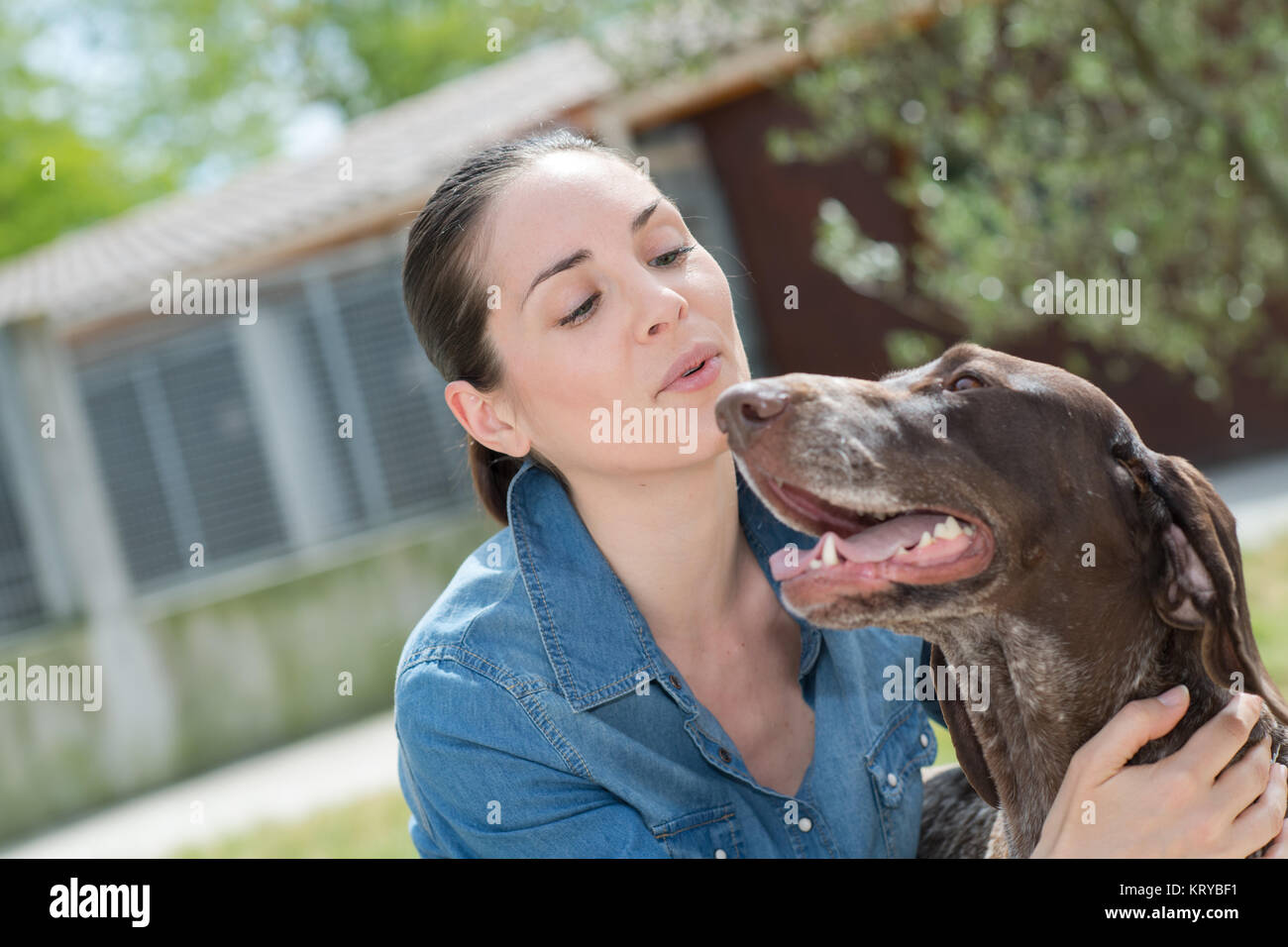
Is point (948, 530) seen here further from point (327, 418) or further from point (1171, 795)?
point (327, 418)

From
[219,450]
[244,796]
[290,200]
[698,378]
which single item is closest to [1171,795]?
[698,378]

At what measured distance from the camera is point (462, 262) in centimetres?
319

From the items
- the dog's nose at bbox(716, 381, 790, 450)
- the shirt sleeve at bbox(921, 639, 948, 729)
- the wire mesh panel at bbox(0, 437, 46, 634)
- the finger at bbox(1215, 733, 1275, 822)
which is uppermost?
the dog's nose at bbox(716, 381, 790, 450)

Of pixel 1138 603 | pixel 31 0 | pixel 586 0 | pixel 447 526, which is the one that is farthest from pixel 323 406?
pixel 31 0

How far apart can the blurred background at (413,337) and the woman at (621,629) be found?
2930 mm

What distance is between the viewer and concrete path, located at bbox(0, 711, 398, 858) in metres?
7.89

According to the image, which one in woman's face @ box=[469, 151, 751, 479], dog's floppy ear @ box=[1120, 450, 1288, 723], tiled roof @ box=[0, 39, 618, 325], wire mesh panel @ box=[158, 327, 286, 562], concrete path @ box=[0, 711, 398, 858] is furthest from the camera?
wire mesh panel @ box=[158, 327, 286, 562]

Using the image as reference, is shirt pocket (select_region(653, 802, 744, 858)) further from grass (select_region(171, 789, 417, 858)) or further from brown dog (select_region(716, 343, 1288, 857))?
grass (select_region(171, 789, 417, 858))

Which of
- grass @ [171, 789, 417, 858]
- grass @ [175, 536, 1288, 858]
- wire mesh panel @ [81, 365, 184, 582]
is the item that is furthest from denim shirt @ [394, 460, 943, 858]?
wire mesh panel @ [81, 365, 184, 582]

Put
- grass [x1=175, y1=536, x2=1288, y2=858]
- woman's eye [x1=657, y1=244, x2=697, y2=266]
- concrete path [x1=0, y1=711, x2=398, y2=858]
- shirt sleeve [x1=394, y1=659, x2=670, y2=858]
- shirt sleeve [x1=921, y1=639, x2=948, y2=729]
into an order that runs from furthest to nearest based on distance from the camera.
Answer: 1. concrete path [x1=0, y1=711, x2=398, y2=858]
2. grass [x1=175, y1=536, x2=1288, y2=858]
3. shirt sleeve [x1=921, y1=639, x2=948, y2=729]
4. woman's eye [x1=657, y1=244, x2=697, y2=266]
5. shirt sleeve [x1=394, y1=659, x2=670, y2=858]

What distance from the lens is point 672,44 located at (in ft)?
24.0

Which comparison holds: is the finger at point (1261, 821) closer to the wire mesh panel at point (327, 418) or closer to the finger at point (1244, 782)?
the finger at point (1244, 782)

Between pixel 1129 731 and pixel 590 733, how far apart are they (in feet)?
3.63
